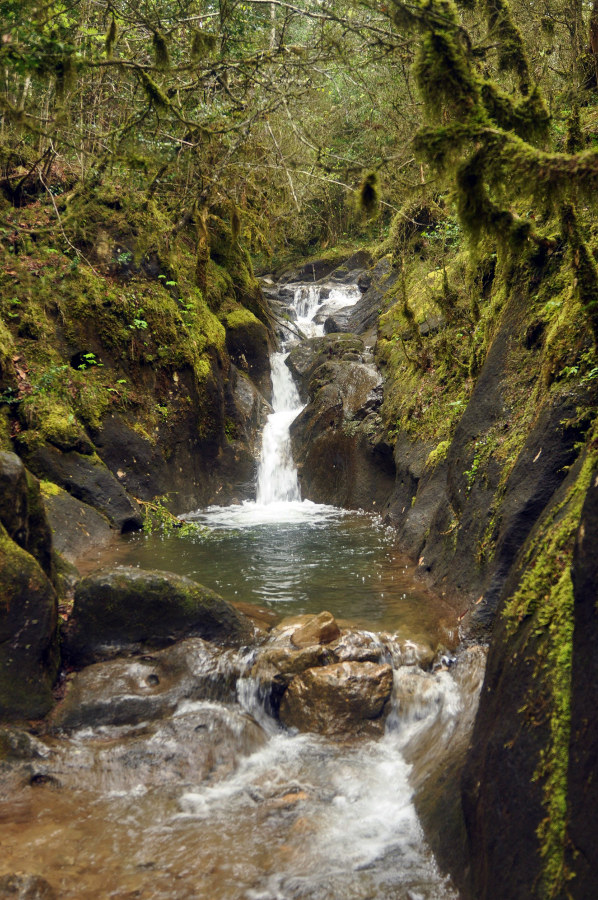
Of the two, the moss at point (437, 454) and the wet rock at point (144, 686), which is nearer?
the wet rock at point (144, 686)

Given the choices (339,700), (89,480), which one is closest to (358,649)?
(339,700)

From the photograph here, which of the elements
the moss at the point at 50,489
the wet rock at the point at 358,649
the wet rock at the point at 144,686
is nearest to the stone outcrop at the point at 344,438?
the moss at the point at 50,489

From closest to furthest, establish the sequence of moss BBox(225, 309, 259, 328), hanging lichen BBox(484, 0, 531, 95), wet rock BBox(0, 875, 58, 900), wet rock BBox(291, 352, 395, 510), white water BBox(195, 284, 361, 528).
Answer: wet rock BBox(0, 875, 58, 900) < hanging lichen BBox(484, 0, 531, 95) < white water BBox(195, 284, 361, 528) < wet rock BBox(291, 352, 395, 510) < moss BBox(225, 309, 259, 328)

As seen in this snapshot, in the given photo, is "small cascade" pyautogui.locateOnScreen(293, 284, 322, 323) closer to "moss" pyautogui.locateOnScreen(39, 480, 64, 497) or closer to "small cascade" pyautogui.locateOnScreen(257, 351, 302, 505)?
"small cascade" pyautogui.locateOnScreen(257, 351, 302, 505)

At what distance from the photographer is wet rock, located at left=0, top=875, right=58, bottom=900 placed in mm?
2922

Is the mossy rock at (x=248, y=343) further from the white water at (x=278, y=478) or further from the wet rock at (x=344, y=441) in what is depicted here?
the wet rock at (x=344, y=441)

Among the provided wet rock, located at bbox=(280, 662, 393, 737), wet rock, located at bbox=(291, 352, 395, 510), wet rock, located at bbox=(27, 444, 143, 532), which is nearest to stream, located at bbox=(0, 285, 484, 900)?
wet rock, located at bbox=(280, 662, 393, 737)

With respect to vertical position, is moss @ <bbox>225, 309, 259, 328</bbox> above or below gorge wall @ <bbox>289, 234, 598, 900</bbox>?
above

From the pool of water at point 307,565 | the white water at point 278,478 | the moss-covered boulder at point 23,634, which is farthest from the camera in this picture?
the white water at point 278,478

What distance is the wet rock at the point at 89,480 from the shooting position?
9.05 m

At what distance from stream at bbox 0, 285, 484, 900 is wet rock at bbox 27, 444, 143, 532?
3463 millimetres

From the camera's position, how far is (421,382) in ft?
36.3

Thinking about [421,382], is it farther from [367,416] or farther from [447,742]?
[447,742]

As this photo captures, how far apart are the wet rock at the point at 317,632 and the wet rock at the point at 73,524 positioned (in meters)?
3.69
